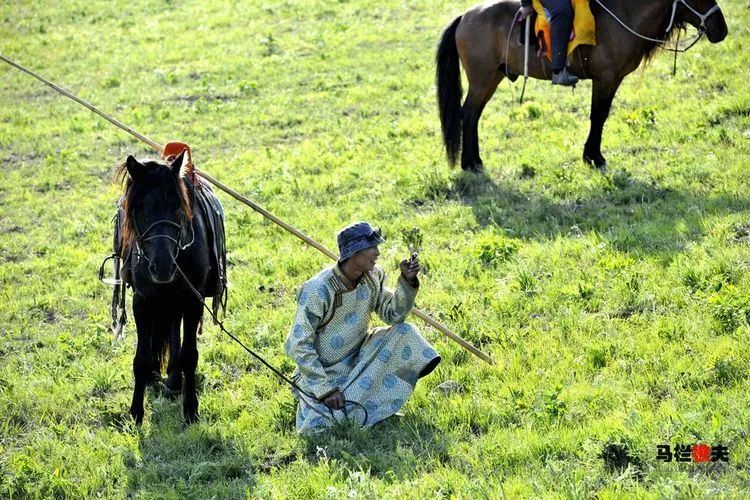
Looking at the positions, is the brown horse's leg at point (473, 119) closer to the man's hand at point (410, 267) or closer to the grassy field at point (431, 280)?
the grassy field at point (431, 280)

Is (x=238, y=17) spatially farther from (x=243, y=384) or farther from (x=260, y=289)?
(x=243, y=384)

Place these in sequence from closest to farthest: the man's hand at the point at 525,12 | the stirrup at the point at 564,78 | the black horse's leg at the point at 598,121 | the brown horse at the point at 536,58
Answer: the brown horse at the point at 536,58
the black horse's leg at the point at 598,121
the stirrup at the point at 564,78
the man's hand at the point at 525,12

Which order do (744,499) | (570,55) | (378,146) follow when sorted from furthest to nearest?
(378,146) < (570,55) < (744,499)

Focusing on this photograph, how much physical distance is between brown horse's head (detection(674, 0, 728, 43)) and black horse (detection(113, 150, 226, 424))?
6.24 m

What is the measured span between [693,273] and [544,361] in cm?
173

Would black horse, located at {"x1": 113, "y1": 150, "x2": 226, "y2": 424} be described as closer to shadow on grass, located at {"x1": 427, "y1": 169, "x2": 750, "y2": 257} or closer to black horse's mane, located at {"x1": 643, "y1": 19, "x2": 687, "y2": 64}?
shadow on grass, located at {"x1": 427, "y1": 169, "x2": 750, "y2": 257}

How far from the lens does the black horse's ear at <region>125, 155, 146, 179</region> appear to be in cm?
589

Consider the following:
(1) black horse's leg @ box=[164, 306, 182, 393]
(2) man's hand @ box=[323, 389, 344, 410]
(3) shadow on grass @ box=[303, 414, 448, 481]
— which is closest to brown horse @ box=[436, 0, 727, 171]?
(1) black horse's leg @ box=[164, 306, 182, 393]

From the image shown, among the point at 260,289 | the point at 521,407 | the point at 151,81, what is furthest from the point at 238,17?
the point at 521,407

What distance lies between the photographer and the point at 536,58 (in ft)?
37.1

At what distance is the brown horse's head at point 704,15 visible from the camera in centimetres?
1041

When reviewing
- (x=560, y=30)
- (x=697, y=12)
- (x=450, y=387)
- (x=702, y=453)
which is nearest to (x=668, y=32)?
(x=697, y=12)

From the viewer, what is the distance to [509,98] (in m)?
14.4

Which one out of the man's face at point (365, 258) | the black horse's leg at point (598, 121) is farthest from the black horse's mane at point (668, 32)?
the man's face at point (365, 258)
